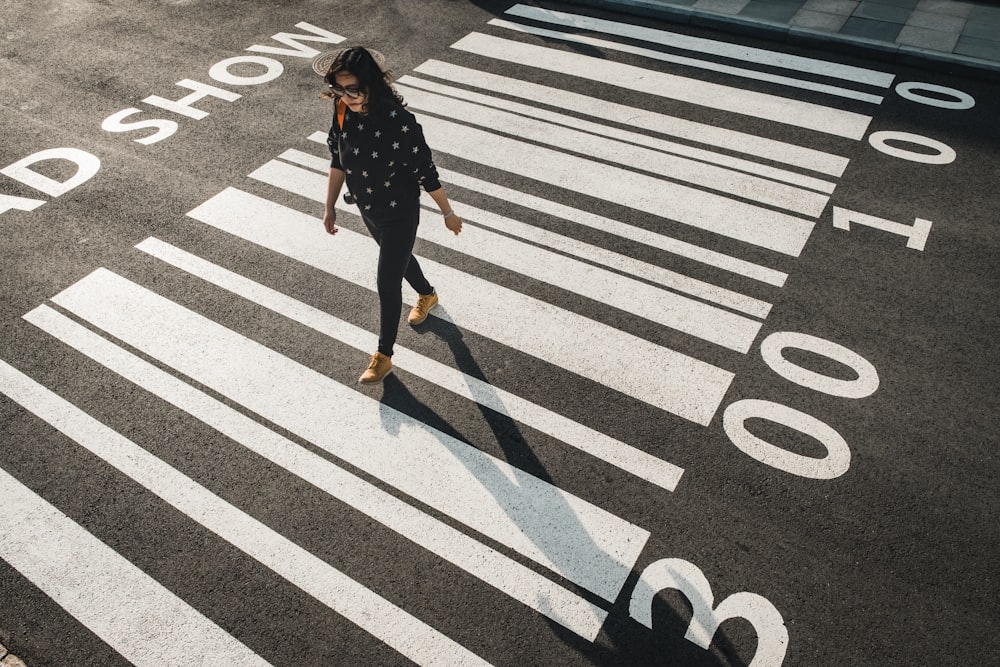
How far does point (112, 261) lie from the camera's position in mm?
6672

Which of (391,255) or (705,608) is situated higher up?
(391,255)

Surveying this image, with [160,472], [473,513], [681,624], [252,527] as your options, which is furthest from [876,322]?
[160,472]

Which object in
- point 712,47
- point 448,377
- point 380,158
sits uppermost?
point 712,47

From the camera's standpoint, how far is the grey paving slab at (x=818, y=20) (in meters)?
9.62

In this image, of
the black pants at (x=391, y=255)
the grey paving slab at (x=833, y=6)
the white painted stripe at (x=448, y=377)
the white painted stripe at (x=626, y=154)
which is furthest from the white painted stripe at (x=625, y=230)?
the grey paving slab at (x=833, y=6)

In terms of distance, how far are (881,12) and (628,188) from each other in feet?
18.3

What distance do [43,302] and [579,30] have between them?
7.48 meters

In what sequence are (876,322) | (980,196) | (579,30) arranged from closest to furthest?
(876,322), (980,196), (579,30)

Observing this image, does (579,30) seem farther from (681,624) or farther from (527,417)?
(681,624)

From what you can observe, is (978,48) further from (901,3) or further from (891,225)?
(891,225)

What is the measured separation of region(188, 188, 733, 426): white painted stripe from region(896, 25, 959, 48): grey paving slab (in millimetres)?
6491

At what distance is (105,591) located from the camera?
172 inches

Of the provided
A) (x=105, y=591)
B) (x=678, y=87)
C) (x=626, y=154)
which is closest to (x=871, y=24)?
(x=678, y=87)

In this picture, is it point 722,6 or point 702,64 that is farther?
point 722,6
